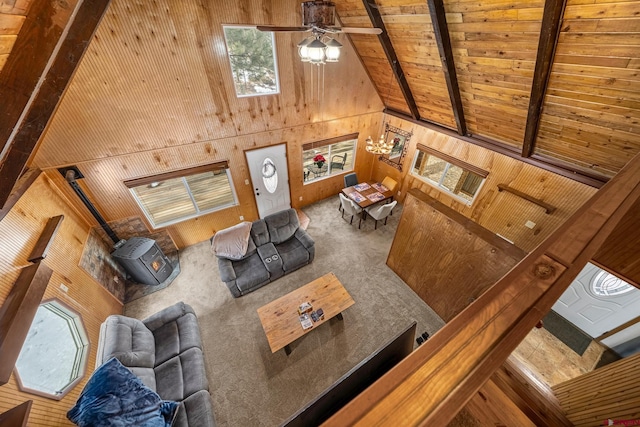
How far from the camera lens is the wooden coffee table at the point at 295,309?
3.11 metres

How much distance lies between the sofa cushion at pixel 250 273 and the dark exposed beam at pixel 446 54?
439 cm

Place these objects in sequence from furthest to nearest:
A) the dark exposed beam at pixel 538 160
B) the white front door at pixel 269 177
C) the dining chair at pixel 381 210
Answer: the dining chair at pixel 381 210
the white front door at pixel 269 177
the dark exposed beam at pixel 538 160

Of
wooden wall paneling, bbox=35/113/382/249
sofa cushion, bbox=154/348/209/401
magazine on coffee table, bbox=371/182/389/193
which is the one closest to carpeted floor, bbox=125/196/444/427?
sofa cushion, bbox=154/348/209/401

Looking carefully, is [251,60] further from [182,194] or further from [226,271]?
[182,194]

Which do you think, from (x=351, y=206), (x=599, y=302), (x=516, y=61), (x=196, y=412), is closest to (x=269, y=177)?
(x=351, y=206)

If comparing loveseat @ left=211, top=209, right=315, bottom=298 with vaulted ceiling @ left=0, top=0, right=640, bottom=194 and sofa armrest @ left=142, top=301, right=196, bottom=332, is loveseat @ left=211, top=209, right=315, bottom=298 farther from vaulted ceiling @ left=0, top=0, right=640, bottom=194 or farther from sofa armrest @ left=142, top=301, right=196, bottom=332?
vaulted ceiling @ left=0, top=0, right=640, bottom=194

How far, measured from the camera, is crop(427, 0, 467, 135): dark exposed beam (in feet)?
8.98

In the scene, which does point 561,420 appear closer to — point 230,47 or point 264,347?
point 264,347

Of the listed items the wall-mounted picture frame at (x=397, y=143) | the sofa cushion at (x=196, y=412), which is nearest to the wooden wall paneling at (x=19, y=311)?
the sofa cushion at (x=196, y=412)

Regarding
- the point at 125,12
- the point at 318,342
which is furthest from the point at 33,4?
the point at 318,342

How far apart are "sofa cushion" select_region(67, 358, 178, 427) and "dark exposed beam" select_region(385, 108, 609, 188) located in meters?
6.08

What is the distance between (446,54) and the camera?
3184 millimetres

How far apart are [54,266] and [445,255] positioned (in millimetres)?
5252

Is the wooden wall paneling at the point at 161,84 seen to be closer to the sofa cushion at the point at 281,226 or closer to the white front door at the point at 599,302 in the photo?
the sofa cushion at the point at 281,226
